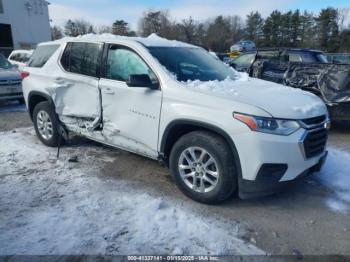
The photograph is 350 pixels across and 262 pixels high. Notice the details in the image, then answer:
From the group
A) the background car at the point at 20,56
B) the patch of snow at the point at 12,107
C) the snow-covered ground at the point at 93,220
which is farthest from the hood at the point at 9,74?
the background car at the point at 20,56

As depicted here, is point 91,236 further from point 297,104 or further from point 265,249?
point 297,104

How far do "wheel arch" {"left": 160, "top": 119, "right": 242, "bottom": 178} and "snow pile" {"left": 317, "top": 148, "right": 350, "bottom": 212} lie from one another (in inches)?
54.0

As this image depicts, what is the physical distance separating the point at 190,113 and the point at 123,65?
4.48ft

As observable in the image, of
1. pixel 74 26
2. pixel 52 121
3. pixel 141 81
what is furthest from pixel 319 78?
pixel 74 26

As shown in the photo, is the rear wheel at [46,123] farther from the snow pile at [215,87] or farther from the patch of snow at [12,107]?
the patch of snow at [12,107]

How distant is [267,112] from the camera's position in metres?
3.38

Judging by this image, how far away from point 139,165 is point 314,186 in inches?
96.1

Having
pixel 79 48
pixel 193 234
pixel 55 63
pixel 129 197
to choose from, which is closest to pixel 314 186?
pixel 193 234

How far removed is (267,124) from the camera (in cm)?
336

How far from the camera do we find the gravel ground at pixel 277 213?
3.17 meters

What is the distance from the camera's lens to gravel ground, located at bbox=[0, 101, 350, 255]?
3172mm

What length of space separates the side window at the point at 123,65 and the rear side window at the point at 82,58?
24cm

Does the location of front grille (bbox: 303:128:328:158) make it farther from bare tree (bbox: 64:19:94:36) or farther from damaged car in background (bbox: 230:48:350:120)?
bare tree (bbox: 64:19:94:36)

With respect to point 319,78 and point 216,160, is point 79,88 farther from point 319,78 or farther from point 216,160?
point 319,78
